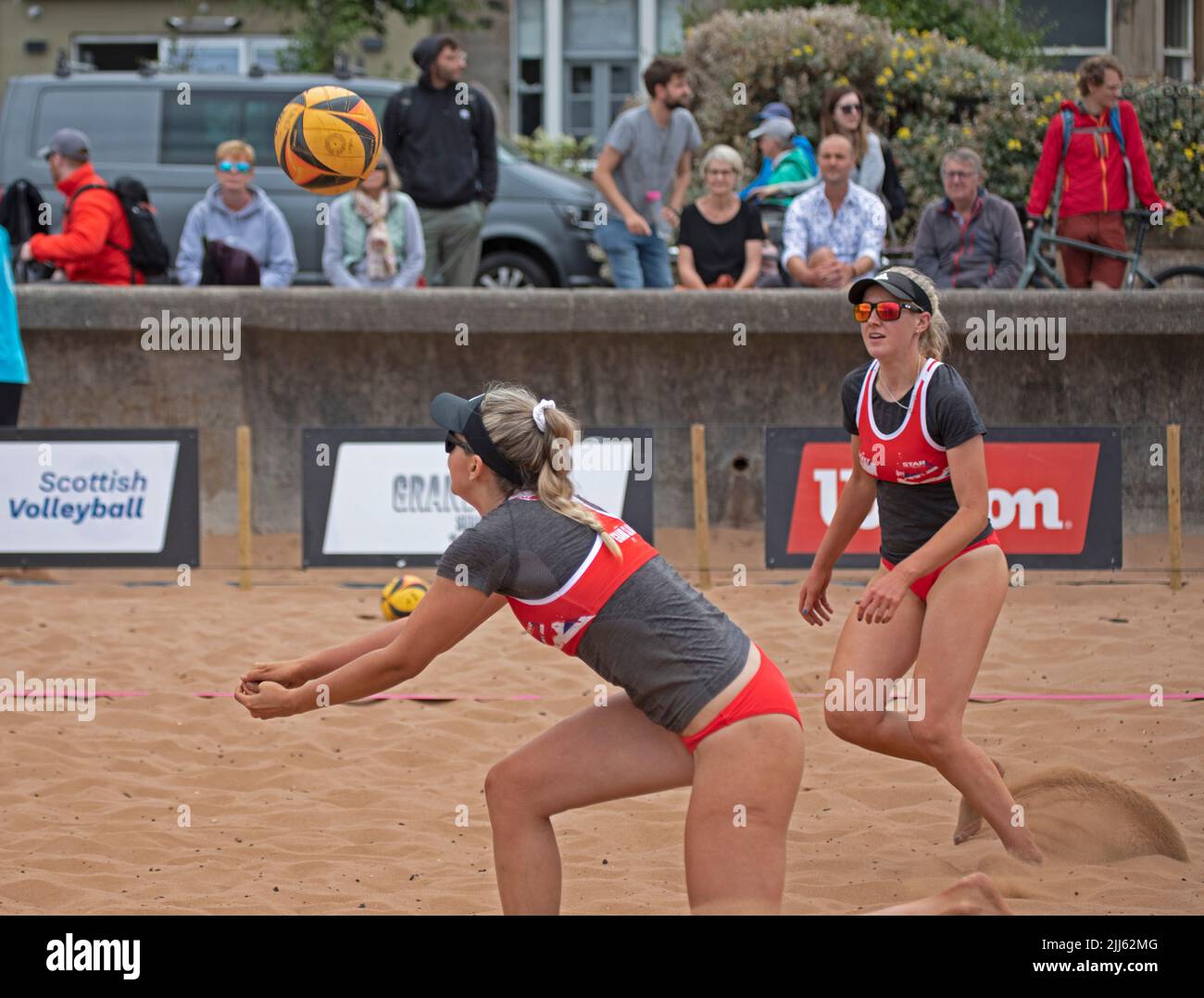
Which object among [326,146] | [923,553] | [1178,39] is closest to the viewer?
[923,553]

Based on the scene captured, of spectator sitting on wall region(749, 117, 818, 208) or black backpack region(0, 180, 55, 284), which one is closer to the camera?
black backpack region(0, 180, 55, 284)

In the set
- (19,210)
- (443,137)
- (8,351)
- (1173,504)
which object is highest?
(443,137)

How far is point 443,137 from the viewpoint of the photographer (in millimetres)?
11148

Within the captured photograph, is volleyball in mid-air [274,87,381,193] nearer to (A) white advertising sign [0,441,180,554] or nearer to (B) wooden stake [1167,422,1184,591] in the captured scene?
(A) white advertising sign [0,441,180,554]

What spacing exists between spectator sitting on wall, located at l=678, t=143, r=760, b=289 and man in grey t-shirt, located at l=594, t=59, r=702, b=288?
235 mm

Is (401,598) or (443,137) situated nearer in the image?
(401,598)

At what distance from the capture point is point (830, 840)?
559 cm

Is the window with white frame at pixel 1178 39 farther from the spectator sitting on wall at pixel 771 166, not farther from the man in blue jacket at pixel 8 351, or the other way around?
the man in blue jacket at pixel 8 351

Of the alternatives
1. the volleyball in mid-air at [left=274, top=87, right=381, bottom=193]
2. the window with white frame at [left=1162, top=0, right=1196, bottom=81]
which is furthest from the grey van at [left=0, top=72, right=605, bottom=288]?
the window with white frame at [left=1162, top=0, right=1196, bottom=81]

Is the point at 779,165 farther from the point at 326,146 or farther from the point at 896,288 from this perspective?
the point at 896,288

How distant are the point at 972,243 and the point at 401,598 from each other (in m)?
4.70

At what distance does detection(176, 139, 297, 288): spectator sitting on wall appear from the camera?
11555 mm

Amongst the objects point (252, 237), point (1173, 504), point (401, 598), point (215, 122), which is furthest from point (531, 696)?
point (215, 122)

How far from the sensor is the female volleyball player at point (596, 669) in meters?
3.69
